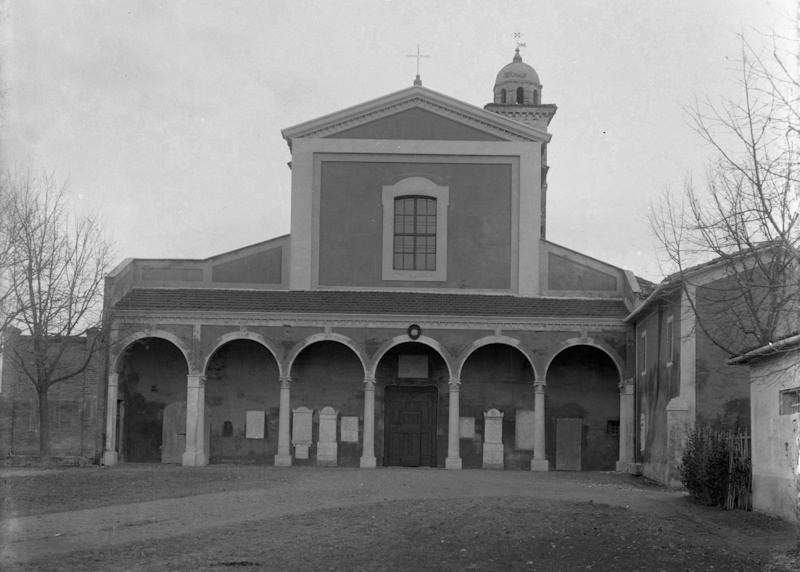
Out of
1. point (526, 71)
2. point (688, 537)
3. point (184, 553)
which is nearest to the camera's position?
point (184, 553)

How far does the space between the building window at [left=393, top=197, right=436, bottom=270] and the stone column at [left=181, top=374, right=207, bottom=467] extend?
24.5 feet

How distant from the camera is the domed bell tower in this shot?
55938mm

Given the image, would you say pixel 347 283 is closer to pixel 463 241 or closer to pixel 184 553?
pixel 463 241

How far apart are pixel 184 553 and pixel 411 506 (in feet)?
17.6

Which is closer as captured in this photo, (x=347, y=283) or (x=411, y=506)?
(x=411, y=506)

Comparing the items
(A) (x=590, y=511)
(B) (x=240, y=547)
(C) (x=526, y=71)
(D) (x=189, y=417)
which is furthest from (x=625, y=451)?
(C) (x=526, y=71)

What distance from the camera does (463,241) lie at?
121 feet

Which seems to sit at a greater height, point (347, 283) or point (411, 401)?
point (347, 283)

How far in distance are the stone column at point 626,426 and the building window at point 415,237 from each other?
7.29m

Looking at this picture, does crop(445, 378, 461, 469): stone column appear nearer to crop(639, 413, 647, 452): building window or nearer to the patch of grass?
crop(639, 413, 647, 452): building window

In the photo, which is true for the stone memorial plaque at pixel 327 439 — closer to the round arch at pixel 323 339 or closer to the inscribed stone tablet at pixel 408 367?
the round arch at pixel 323 339

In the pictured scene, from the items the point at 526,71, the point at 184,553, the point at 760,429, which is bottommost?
the point at 184,553

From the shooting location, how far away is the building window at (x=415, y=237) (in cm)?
3706

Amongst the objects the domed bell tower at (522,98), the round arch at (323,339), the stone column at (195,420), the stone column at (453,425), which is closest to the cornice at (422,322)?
the round arch at (323,339)
